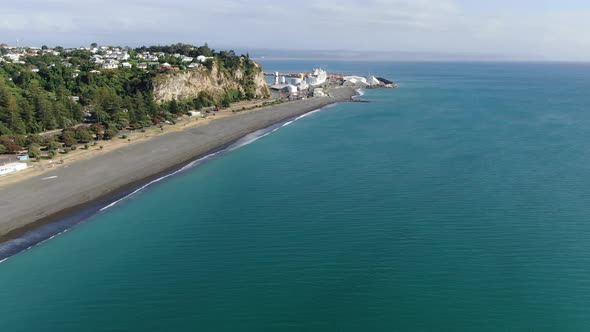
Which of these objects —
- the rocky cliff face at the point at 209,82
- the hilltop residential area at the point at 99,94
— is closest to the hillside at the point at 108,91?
the rocky cliff face at the point at 209,82

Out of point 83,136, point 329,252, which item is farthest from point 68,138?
point 329,252

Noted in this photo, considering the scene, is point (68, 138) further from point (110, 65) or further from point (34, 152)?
point (110, 65)

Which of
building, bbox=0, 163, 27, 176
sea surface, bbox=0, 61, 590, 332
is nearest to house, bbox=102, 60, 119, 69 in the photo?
building, bbox=0, 163, 27, 176

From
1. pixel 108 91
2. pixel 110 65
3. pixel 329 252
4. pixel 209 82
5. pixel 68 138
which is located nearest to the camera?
pixel 329 252

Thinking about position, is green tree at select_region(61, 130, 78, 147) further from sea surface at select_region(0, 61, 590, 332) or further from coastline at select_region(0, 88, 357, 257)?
sea surface at select_region(0, 61, 590, 332)

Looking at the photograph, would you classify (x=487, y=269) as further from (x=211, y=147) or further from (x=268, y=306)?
(x=211, y=147)

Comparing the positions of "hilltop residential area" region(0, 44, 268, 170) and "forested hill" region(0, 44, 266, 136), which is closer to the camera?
"hilltop residential area" region(0, 44, 268, 170)
